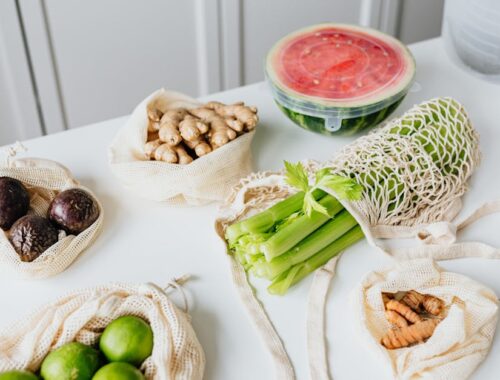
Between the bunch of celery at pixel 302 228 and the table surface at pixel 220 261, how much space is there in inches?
1.0

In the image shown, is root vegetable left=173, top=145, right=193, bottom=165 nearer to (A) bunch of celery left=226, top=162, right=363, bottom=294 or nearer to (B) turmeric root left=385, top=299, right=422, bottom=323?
(A) bunch of celery left=226, top=162, right=363, bottom=294

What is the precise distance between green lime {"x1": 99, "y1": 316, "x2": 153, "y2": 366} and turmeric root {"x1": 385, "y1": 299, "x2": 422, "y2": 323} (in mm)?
315

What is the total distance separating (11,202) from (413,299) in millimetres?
583

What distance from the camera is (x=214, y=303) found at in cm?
91

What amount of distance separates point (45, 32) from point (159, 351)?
1215 mm

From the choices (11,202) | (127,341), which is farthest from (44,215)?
(127,341)

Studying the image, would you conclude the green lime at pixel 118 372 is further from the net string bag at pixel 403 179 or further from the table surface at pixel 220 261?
the net string bag at pixel 403 179

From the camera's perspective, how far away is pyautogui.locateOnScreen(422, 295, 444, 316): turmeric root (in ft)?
2.90

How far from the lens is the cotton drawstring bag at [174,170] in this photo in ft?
3.36

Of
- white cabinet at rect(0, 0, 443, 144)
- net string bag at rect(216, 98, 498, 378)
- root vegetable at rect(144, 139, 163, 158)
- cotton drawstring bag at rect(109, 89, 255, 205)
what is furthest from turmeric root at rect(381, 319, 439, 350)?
white cabinet at rect(0, 0, 443, 144)

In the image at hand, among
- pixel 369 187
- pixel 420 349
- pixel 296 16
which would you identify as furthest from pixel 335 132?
pixel 296 16

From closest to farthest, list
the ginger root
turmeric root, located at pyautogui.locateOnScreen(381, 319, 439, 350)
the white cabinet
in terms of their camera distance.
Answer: turmeric root, located at pyautogui.locateOnScreen(381, 319, 439, 350)
the ginger root
the white cabinet

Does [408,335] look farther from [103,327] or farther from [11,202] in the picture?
[11,202]

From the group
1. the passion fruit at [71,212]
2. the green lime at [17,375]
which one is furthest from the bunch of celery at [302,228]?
the green lime at [17,375]
